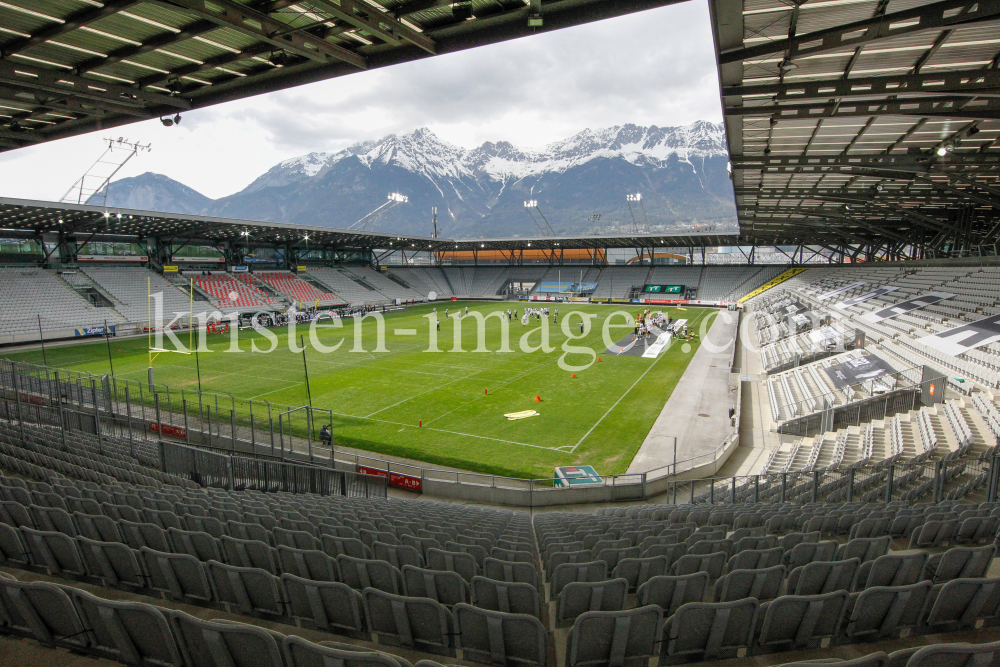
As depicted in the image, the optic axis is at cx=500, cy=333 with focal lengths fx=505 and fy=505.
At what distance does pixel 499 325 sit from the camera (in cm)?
5138

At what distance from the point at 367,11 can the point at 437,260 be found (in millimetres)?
92170

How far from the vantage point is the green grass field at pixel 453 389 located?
60.8 ft

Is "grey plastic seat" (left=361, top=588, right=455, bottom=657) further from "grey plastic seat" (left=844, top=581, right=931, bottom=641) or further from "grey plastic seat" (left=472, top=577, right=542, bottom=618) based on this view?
"grey plastic seat" (left=844, top=581, right=931, bottom=641)

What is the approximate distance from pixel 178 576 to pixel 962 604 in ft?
22.6

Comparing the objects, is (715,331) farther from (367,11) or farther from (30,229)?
(30,229)

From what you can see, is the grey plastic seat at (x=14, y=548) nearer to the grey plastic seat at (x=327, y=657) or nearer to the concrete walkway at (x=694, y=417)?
the grey plastic seat at (x=327, y=657)

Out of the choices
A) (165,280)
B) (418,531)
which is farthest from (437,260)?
(418,531)

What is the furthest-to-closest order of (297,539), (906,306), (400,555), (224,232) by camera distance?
(224,232), (906,306), (297,539), (400,555)

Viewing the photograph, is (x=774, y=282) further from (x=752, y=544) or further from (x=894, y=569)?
(x=894, y=569)

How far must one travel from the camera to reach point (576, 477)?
15156mm

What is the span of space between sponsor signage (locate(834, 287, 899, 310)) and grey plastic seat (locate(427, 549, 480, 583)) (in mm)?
38244

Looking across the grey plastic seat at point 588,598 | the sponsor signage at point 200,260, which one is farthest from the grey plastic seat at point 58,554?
the sponsor signage at point 200,260

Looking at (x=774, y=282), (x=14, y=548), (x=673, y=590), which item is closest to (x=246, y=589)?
(x=14, y=548)

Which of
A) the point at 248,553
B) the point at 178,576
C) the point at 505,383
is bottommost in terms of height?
the point at 505,383
